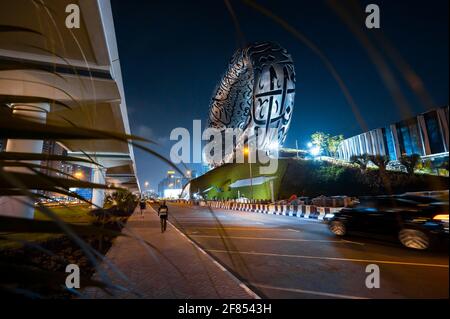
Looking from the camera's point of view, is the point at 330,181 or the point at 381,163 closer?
the point at 381,163

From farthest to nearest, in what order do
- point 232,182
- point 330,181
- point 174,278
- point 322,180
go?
point 232,182
point 322,180
point 330,181
point 174,278

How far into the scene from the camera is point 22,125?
928 mm

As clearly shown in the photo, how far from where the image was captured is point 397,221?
317 inches

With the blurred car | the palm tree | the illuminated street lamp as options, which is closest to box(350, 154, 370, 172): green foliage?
the illuminated street lamp

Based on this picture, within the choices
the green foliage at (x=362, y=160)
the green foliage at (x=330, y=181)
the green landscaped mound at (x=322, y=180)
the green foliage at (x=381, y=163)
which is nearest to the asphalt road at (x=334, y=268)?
the green foliage at (x=381, y=163)

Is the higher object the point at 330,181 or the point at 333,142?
the point at 333,142

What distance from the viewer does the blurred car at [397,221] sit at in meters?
A: 6.93

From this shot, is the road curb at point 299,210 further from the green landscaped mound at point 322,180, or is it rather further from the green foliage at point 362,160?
the green foliage at point 362,160

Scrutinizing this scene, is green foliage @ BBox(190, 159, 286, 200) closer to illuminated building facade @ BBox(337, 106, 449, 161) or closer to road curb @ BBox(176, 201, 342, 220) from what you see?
road curb @ BBox(176, 201, 342, 220)

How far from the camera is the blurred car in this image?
22.7ft

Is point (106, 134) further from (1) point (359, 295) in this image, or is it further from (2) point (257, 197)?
(2) point (257, 197)

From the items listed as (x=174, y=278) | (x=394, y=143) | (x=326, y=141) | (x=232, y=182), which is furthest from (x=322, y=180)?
(x=174, y=278)

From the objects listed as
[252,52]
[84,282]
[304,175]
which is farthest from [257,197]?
[84,282]

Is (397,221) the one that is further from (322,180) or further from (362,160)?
(362,160)
